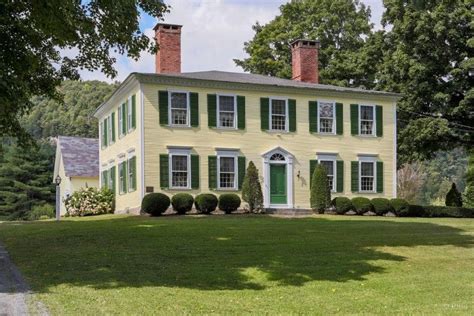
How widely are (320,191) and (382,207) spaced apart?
2676 millimetres

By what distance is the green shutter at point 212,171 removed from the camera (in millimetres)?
25766

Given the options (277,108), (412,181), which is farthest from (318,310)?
(412,181)

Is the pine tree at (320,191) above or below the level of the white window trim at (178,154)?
below

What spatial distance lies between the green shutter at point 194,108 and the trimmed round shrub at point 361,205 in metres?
7.24

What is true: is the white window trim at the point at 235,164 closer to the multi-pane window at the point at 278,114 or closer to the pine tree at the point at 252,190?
the pine tree at the point at 252,190

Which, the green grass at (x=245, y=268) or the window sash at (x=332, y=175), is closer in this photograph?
the green grass at (x=245, y=268)

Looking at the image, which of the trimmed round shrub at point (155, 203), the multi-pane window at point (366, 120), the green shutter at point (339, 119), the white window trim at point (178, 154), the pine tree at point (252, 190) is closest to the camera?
the trimmed round shrub at point (155, 203)

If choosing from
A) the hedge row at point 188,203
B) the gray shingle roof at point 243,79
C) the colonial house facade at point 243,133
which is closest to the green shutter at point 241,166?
the colonial house facade at point 243,133

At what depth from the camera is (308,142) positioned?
27.7m

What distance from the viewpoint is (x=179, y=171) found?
2544 cm

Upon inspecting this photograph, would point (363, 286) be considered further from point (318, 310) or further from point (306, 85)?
point (306, 85)

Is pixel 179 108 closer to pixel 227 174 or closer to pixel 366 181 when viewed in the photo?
pixel 227 174

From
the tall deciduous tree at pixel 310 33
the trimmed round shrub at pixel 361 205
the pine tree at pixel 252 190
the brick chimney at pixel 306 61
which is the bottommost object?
the trimmed round shrub at pixel 361 205

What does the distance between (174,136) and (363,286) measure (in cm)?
1545
